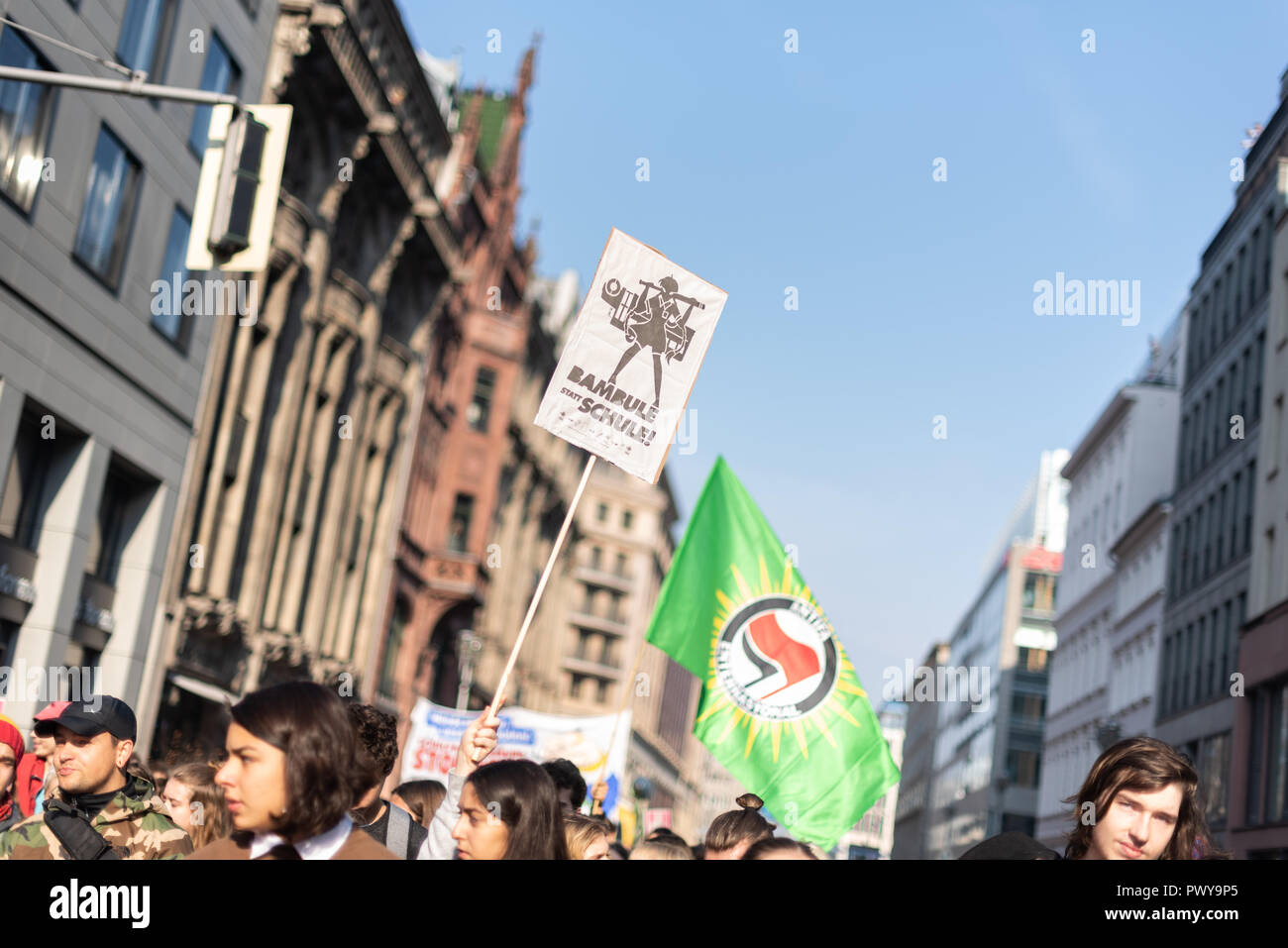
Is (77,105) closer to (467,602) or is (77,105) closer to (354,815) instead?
(354,815)

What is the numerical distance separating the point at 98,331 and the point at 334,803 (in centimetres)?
2063

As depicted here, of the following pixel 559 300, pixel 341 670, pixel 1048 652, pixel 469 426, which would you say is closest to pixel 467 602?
pixel 469 426

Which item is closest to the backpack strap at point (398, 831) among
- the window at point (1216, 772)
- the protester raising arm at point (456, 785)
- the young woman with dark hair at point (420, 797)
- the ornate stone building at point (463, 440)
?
the protester raising arm at point (456, 785)

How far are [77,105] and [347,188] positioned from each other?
1494cm

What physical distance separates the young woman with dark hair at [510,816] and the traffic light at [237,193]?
6.63 meters

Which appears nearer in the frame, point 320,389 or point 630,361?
point 630,361

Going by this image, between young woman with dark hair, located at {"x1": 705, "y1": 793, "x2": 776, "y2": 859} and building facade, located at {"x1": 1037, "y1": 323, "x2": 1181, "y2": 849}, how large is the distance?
1902 inches

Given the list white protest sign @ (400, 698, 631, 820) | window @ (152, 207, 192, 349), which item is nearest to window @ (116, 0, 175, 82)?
window @ (152, 207, 192, 349)

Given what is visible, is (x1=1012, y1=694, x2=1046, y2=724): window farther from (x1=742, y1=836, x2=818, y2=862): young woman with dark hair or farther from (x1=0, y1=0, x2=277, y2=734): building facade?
(x1=742, y1=836, x2=818, y2=862): young woman with dark hair

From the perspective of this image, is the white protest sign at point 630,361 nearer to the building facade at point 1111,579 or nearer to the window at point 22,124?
the window at point 22,124

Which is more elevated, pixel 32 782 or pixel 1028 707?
pixel 1028 707

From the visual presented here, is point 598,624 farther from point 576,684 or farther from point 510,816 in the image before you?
point 510,816

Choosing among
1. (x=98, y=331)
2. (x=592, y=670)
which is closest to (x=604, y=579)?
(x=592, y=670)

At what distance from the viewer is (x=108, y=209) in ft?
76.9
